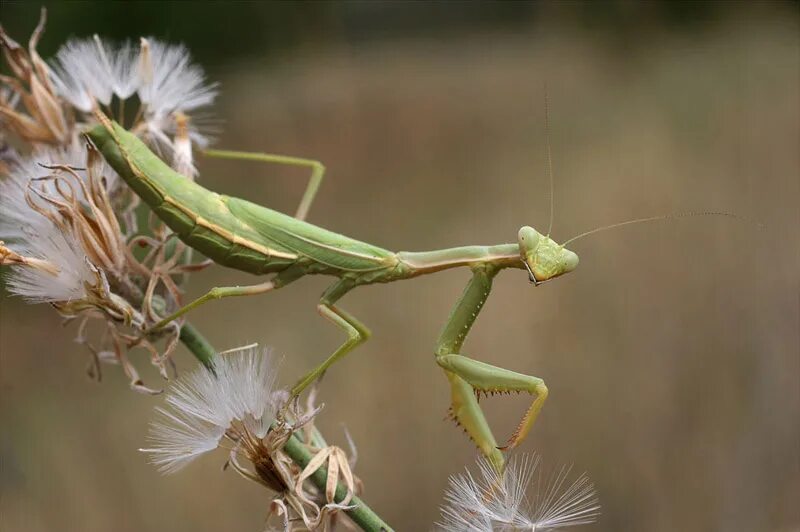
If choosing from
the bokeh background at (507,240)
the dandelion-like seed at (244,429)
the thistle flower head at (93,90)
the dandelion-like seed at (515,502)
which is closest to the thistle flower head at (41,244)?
the thistle flower head at (93,90)

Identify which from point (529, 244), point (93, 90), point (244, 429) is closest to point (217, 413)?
point (244, 429)

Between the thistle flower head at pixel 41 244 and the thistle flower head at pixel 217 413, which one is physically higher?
the thistle flower head at pixel 41 244

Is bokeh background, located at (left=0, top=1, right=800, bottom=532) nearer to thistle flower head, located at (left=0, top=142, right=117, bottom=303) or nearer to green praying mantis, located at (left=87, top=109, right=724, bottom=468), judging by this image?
green praying mantis, located at (left=87, top=109, right=724, bottom=468)

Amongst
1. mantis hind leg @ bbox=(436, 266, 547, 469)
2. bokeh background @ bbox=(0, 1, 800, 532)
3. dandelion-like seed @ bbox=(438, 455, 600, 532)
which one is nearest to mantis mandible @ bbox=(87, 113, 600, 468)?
mantis hind leg @ bbox=(436, 266, 547, 469)

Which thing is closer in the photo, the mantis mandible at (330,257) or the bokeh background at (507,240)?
the mantis mandible at (330,257)

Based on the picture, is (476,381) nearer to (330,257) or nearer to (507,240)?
(330,257)

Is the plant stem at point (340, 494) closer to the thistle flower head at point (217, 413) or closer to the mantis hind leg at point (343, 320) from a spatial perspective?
the thistle flower head at point (217, 413)

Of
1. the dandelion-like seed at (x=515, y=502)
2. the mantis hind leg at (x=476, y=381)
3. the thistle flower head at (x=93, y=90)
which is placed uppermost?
the thistle flower head at (x=93, y=90)
